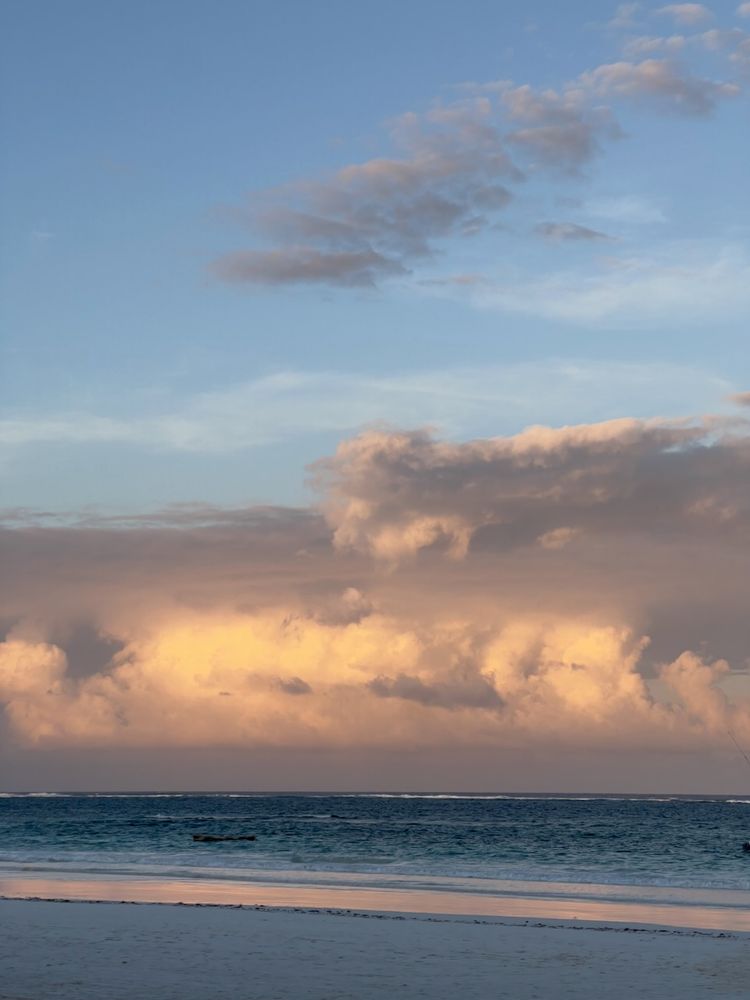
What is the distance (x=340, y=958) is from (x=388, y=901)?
51.4 feet

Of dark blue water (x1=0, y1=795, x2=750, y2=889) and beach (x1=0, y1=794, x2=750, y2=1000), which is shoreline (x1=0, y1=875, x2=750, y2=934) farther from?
dark blue water (x1=0, y1=795, x2=750, y2=889)

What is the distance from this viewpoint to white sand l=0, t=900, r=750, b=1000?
21.0 m

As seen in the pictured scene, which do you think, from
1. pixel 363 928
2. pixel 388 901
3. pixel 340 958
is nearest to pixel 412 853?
pixel 388 901

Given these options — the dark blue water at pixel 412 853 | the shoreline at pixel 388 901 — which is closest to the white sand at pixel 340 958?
the shoreline at pixel 388 901

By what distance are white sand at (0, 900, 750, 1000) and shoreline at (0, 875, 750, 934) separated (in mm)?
3291

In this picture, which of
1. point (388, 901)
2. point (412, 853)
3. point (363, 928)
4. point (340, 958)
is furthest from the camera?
point (412, 853)

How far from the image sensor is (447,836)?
9800cm

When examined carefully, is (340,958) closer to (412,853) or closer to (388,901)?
(388,901)

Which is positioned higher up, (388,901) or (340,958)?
(340,958)

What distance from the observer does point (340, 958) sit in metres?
24.7

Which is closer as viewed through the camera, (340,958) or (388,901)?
(340,958)

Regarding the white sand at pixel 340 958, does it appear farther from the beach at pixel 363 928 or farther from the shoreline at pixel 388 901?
the shoreline at pixel 388 901

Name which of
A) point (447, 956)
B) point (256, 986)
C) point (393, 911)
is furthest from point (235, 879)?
point (256, 986)

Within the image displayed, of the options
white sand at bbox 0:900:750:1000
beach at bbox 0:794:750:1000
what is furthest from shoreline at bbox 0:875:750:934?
white sand at bbox 0:900:750:1000
